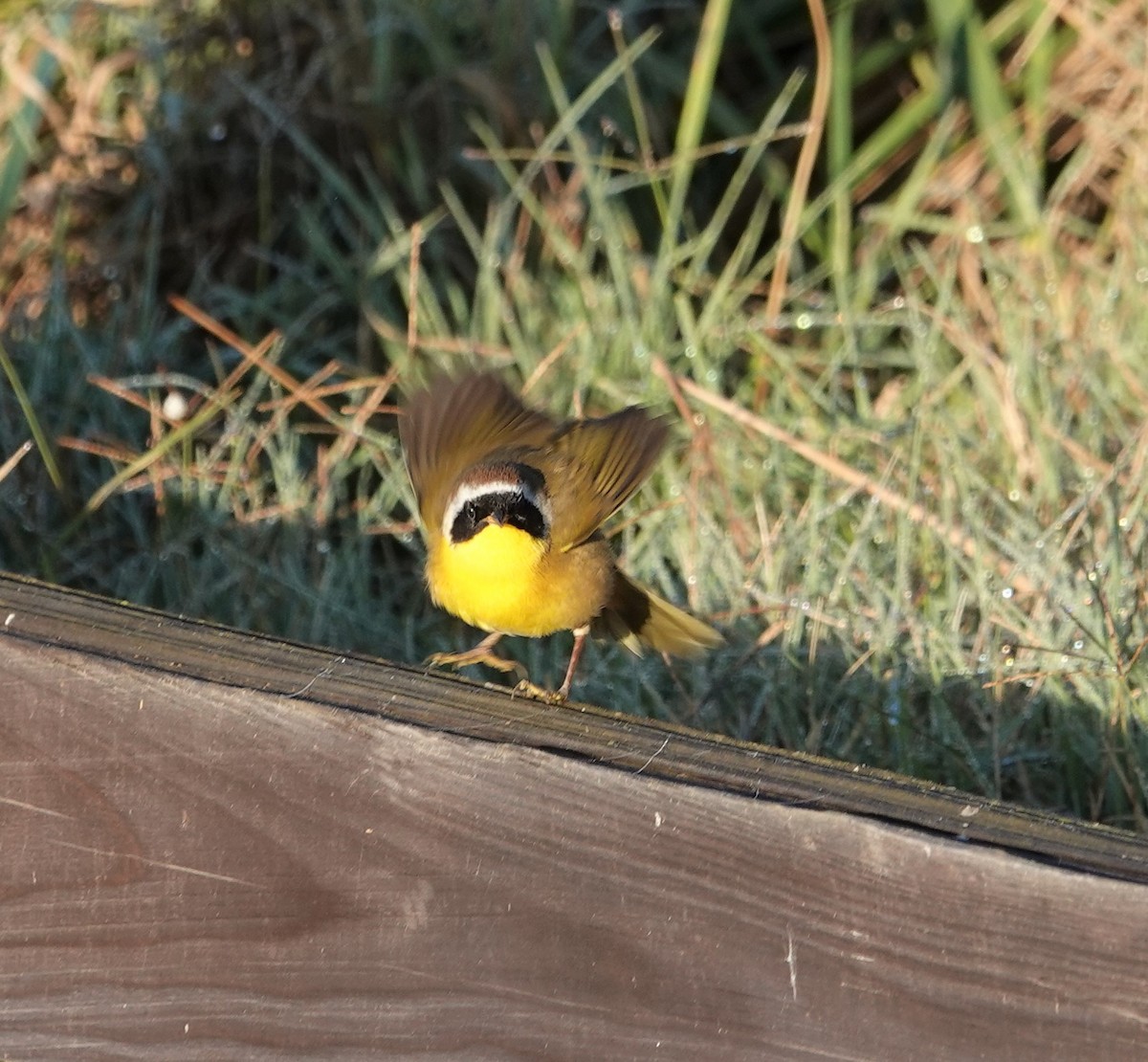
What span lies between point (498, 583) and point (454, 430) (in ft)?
1.60

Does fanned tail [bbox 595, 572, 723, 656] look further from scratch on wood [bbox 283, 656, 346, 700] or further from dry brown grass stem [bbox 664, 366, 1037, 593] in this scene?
scratch on wood [bbox 283, 656, 346, 700]

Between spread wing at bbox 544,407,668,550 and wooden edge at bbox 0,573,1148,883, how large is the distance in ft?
5.00

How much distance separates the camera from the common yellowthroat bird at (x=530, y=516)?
312 centimetres

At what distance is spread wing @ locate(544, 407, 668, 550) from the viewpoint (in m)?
3.17

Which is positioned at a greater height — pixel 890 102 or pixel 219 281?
pixel 890 102

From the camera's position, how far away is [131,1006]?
156 cm

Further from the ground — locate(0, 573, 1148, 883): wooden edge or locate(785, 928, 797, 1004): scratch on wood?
locate(0, 573, 1148, 883): wooden edge

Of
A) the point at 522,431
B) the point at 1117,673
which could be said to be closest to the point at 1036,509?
the point at 1117,673

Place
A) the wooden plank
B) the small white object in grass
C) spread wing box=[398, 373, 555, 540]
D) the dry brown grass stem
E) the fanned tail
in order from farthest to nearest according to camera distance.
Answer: the small white object in grass, the dry brown grass stem, spread wing box=[398, 373, 555, 540], the fanned tail, the wooden plank

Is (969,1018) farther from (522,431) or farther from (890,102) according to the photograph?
(890,102)

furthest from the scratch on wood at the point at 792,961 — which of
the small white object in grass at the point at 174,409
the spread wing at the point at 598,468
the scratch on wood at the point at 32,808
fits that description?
the small white object in grass at the point at 174,409

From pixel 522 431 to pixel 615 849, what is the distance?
6.78 feet

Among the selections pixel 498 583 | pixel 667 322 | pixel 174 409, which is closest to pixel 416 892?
pixel 498 583

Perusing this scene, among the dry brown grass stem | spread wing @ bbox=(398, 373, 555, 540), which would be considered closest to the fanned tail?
spread wing @ bbox=(398, 373, 555, 540)
